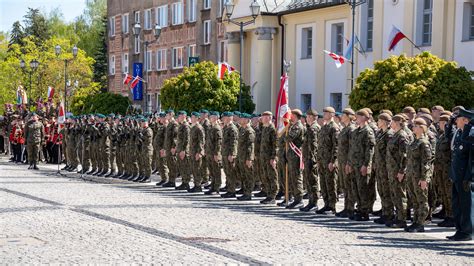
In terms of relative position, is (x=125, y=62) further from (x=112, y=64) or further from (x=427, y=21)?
(x=427, y=21)

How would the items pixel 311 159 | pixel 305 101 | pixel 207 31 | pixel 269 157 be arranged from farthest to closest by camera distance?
1. pixel 207 31
2. pixel 305 101
3. pixel 269 157
4. pixel 311 159

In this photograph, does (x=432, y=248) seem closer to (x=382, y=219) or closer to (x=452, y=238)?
(x=452, y=238)

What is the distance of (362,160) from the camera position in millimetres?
17047

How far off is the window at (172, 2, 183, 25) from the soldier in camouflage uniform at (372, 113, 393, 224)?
4538cm

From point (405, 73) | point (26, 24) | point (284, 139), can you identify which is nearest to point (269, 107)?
point (405, 73)

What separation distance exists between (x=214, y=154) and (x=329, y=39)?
18594 millimetres

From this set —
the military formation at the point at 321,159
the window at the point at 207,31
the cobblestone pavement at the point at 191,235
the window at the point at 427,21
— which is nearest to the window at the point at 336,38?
the window at the point at 427,21

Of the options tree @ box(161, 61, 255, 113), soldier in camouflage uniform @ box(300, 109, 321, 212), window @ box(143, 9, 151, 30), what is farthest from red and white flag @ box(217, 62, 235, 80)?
window @ box(143, 9, 151, 30)

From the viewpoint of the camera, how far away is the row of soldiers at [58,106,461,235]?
52.5 feet

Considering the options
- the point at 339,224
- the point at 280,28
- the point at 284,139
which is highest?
the point at 280,28

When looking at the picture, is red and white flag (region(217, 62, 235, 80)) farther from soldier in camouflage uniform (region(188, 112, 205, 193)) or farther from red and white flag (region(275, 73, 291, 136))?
red and white flag (region(275, 73, 291, 136))

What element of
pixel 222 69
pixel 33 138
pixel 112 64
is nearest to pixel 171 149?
pixel 33 138

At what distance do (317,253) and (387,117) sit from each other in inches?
192

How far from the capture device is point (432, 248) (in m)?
13.4
